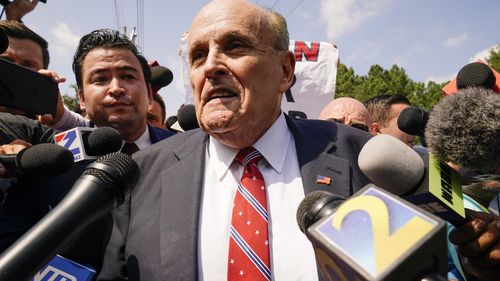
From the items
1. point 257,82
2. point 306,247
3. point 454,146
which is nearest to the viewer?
point 454,146

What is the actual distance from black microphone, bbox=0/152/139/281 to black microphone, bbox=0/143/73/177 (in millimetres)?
373

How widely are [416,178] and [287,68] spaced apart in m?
1.20

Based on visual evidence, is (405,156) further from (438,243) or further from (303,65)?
(303,65)

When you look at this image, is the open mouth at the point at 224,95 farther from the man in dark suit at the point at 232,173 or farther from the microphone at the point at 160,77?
the microphone at the point at 160,77

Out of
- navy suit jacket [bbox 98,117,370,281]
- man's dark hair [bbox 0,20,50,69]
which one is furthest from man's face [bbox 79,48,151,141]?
navy suit jacket [bbox 98,117,370,281]

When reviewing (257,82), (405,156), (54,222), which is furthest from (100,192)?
(257,82)

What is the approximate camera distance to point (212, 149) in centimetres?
188

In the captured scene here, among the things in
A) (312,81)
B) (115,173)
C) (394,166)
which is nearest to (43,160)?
(115,173)

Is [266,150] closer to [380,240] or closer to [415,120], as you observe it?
[415,120]

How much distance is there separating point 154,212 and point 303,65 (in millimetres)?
2781

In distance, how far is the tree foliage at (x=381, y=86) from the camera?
3369 centimetres

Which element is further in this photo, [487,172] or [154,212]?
[154,212]

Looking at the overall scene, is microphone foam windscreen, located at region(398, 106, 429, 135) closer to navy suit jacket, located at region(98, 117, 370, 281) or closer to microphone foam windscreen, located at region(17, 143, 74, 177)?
navy suit jacket, located at region(98, 117, 370, 281)

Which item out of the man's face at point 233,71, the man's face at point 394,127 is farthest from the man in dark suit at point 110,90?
the man's face at point 394,127
